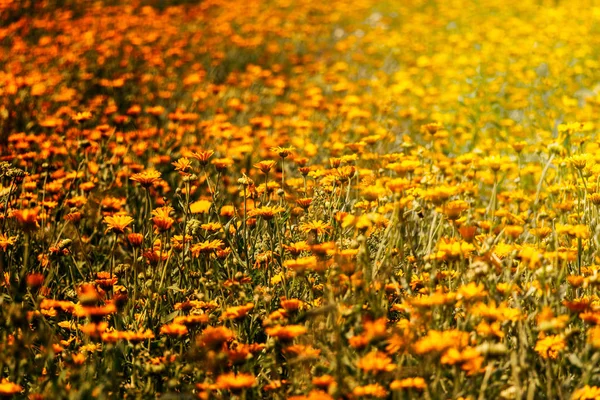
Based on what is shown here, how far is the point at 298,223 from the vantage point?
2.79 m

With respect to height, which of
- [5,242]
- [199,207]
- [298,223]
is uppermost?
[5,242]

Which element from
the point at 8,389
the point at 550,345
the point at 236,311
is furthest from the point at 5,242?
the point at 550,345

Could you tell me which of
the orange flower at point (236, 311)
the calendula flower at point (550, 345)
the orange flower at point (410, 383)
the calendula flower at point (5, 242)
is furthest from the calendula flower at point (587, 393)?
the calendula flower at point (5, 242)

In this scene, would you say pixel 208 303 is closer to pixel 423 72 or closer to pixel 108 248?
pixel 108 248

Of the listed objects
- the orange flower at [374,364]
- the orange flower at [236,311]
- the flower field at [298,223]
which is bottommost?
the flower field at [298,223]

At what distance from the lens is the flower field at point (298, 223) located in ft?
5.79

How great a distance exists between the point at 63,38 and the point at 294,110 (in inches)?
102

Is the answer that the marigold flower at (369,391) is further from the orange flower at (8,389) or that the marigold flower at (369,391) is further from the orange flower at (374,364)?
the orange flower at (8,389)

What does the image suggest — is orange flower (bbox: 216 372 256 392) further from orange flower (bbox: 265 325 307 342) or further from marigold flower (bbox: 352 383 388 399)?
marigold flower (bbox: 352 383 388 399)

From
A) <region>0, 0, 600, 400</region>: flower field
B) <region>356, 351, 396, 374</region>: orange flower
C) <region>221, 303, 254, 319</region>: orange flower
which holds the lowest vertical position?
<region>0, 0, 600, 400</region>: flower field

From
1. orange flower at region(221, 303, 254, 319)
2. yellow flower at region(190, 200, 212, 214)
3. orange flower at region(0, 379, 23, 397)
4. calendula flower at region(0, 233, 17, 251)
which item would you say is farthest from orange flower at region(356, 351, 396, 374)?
calendula flower at region(0, 233, 17, 251)

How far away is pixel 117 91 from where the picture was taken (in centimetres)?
537

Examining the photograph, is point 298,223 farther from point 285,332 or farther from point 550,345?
point 550,345

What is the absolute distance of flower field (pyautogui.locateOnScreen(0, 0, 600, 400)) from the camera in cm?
176
